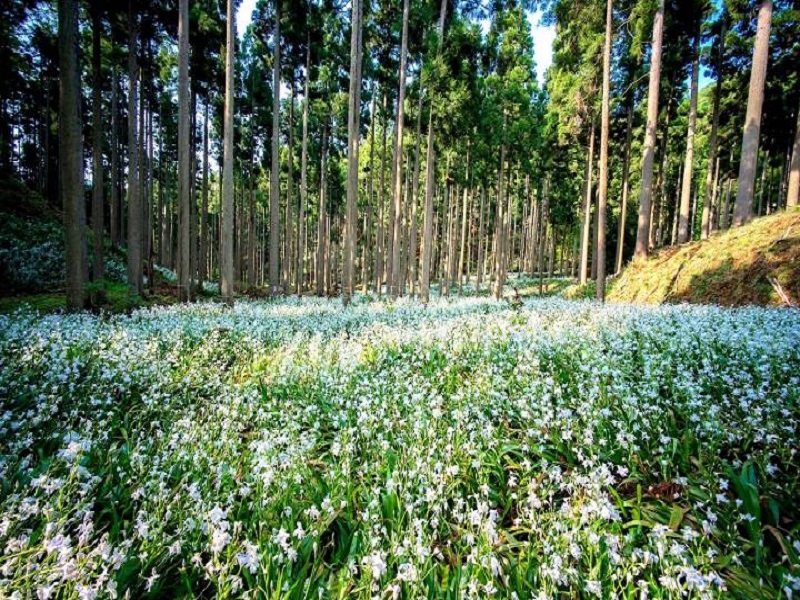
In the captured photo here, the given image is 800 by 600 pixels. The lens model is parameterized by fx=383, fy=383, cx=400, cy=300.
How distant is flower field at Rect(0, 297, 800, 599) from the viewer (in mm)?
2338

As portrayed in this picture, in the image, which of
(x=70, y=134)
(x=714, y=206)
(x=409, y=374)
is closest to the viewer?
(x=409, y=374)

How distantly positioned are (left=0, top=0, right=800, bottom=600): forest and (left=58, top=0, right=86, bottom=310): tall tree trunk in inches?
2.4

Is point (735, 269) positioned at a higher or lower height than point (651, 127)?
lower

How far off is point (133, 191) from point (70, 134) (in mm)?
5822

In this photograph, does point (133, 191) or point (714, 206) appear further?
point (714, 206)

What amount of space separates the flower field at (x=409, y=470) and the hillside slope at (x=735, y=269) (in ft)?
15.0

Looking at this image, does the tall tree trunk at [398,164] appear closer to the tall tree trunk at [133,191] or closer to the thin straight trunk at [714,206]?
the tall tree trunk at [133,191]

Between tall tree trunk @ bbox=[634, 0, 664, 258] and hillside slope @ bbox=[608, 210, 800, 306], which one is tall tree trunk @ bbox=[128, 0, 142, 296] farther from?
tall tree trunk @ bbox=[634, 0, 664, 258]

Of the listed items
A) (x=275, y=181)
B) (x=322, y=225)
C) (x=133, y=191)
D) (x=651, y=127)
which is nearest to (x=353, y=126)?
(x=275, y=181)

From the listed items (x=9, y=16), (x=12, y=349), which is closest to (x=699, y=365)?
(x=12, y=349)

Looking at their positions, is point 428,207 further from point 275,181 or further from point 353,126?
point 275,181

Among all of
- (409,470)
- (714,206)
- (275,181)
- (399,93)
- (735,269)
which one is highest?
(399,93)

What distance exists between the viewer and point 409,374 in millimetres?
6008

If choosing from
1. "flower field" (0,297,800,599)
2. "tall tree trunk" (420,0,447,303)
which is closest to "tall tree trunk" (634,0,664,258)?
"tall tree trunk" (420,0,447,303)
